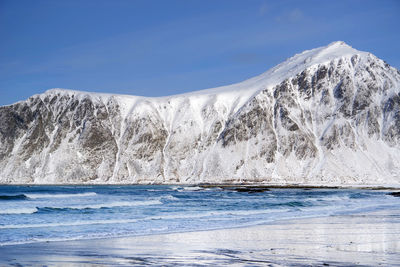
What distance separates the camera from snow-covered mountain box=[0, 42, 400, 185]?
14725 centimetres

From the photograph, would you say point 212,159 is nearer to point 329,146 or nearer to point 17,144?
point 329,146

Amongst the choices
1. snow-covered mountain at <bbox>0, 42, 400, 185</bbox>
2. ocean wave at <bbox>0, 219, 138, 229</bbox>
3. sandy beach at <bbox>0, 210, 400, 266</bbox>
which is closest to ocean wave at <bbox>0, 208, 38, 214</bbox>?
ocean wave at <bbox>0, 219, 138, 229</bbox>

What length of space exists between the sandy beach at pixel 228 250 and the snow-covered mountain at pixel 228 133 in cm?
11489

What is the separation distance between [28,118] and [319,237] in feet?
517

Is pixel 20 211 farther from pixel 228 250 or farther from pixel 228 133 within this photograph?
pixel 228 133

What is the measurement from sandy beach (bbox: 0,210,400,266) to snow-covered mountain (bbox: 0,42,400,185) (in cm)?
11489

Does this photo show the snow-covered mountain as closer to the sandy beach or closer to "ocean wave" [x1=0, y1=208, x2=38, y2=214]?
"ocean wave" [x1=0, y1=208, x2=38, y2=214]

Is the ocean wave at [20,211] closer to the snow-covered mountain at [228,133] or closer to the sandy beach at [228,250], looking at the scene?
the sandy beach at [228,250]

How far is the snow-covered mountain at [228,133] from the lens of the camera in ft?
483

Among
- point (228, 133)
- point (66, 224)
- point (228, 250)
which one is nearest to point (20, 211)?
point (66, 224)

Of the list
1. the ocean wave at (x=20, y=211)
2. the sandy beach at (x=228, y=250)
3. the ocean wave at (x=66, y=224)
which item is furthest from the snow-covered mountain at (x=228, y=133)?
the sandy beach at (x=228, y=250)

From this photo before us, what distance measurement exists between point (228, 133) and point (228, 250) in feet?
447

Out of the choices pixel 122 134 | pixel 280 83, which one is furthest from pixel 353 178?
pixel 122 134

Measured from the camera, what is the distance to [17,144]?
16238 cm
